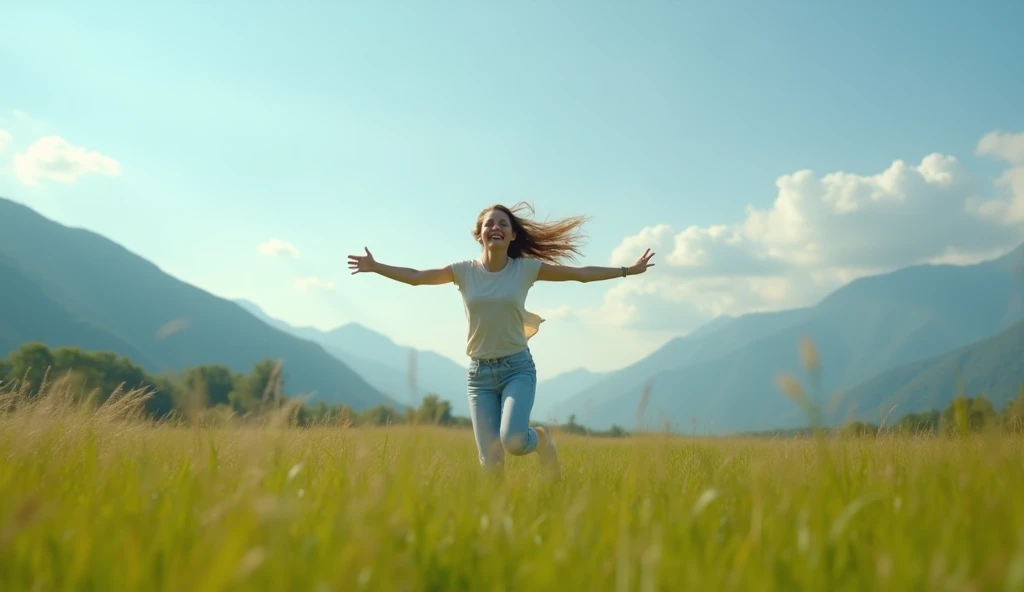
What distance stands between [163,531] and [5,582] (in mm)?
513

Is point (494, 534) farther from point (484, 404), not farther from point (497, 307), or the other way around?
point (497, 307)

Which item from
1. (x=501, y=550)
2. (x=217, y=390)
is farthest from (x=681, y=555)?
(x=217, y=390)

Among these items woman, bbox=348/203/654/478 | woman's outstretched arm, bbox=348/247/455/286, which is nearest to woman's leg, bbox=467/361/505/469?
woman, bbox=348/203/654/478

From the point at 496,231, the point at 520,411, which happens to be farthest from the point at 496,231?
the point at 520,411

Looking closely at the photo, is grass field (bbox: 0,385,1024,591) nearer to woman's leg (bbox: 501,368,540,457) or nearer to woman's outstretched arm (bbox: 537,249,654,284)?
woman's leg (bbox: 501,368,540,457)

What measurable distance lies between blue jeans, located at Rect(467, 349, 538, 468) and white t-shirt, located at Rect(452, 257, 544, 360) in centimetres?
14

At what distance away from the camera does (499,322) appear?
753 cm

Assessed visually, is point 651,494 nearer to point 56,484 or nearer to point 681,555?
point 681,555

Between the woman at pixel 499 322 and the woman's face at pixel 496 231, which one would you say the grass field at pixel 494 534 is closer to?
the woman at pixel 499 322

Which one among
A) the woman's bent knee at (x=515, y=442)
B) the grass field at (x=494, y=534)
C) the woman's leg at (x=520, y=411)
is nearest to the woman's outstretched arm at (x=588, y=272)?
the woman's leg at (x=520, y=411)

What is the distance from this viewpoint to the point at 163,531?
2656 millimetres

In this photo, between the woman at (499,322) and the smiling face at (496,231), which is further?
the smiling face at (496,231)

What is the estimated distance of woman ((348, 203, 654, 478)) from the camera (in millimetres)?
7090

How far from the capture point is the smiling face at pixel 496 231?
25.6ft
